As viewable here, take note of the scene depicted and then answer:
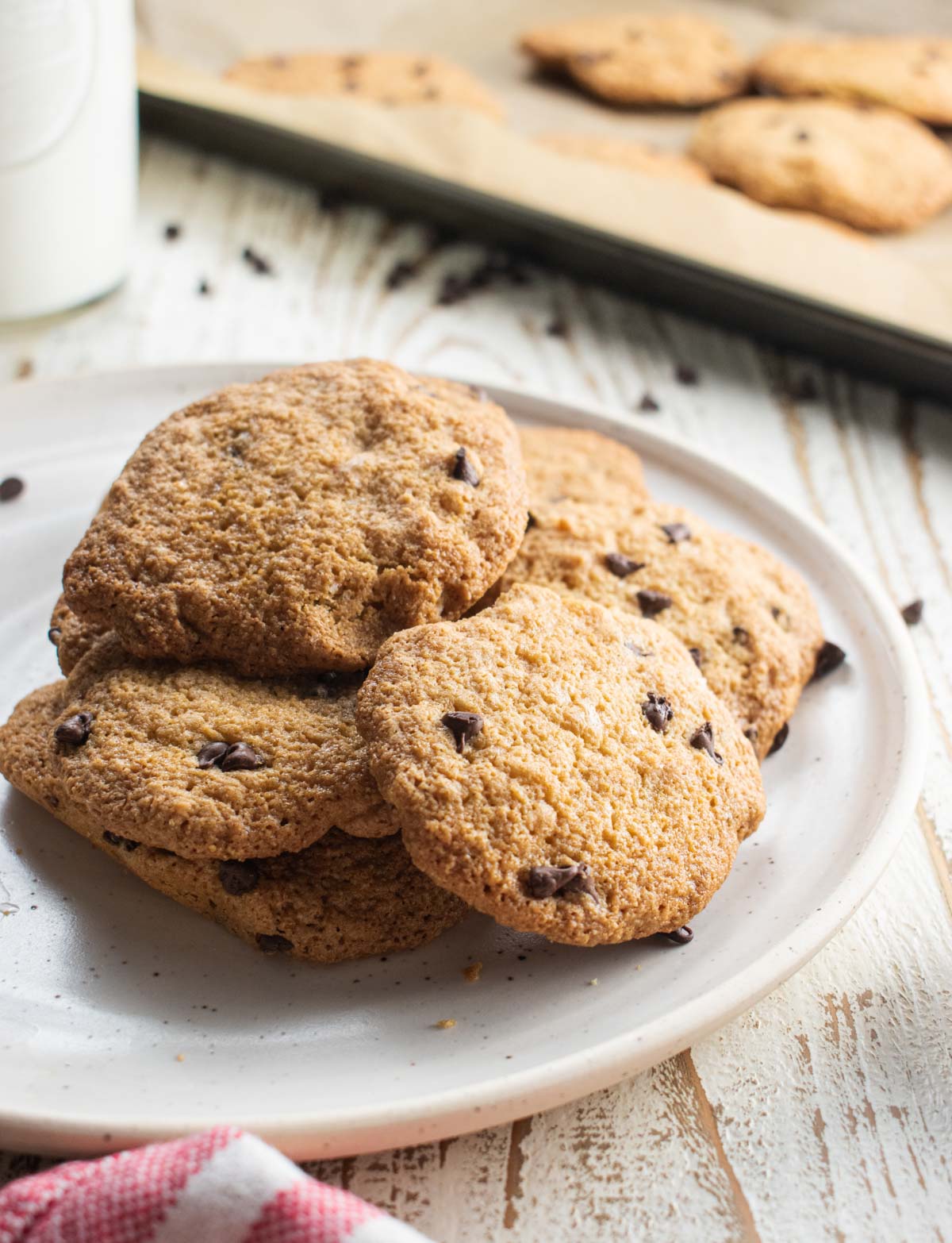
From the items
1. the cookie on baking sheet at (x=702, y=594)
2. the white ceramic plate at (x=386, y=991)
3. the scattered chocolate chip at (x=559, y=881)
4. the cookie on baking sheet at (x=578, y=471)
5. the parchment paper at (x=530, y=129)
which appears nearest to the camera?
the white ceramic plate at (x=386, y=991)

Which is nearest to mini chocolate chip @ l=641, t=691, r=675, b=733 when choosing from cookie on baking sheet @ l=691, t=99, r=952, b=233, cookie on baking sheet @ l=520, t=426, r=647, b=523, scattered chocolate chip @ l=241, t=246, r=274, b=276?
cookie on baking sheet @ l=520, t=426, r=647, b=523

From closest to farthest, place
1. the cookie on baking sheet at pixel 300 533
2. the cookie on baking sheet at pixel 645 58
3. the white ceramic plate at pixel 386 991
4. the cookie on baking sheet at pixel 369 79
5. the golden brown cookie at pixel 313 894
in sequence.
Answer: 1. the white ceramic plate at pixel 386 991
2. the golden brown cookie at pixel 313 894
3. the cookie on baking sheet at pixel 300 533
4. the cookie on baking sheet at pixel 369 79
5. the cookie on baking sheet at pixel 645 58

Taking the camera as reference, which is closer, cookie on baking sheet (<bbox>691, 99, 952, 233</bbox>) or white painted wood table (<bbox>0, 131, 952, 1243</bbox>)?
white painted wood table (<bbox>0, 131, 952, 1243</bbox>)

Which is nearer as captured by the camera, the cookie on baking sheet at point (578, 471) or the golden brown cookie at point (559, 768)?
the golden brown cookie at point (559, 768)

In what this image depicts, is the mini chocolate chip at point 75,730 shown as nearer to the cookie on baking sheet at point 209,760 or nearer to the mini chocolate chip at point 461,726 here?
the cookie on baking sheet at point 209,760

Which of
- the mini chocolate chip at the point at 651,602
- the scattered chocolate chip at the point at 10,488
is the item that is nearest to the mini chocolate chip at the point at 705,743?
the mini chocolate chip at the point at 651,602

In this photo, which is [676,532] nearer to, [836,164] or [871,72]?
[836,164]

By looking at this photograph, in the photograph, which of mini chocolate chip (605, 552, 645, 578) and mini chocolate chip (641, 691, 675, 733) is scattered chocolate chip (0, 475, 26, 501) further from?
mini chocolate chip (641, 691, 675, 733)


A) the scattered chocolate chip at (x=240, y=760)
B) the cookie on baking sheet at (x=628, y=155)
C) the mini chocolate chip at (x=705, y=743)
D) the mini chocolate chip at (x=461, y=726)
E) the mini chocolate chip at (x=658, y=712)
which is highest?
the mini chocolate chip at (x=461, y=726)
